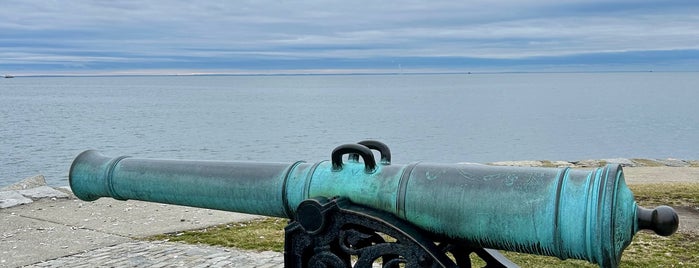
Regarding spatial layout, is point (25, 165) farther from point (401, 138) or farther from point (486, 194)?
point (486, 194)

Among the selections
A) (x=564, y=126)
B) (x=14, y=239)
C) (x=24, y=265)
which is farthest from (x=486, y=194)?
(x=564, y=126)

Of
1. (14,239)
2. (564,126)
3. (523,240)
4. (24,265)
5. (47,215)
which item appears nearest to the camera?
(523,240)

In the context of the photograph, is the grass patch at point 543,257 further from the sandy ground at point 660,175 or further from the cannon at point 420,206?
the sandy ground at point 660,175

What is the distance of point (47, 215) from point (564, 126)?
1622 inches

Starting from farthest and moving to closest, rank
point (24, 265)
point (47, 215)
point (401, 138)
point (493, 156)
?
point (401, 138), point (493, 156), point (47, 215), point (24, 265)

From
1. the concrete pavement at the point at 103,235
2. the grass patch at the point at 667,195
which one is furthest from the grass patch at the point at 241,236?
the grass patch at the point at 667,195

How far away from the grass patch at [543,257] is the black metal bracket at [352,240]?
119 inches

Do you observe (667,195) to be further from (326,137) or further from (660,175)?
(326,137)

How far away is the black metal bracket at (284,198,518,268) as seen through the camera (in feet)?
11.6

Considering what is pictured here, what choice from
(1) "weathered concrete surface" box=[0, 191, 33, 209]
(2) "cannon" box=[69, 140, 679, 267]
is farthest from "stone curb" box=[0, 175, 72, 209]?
(2) "cannon" box=[69, 140, 679, 267]

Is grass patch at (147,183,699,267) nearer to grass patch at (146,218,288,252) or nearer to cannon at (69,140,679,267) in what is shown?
grass patch at (146,218,288,252)

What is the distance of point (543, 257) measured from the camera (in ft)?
22.4

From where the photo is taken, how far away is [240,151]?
30906mm

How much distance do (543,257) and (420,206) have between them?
3591mm
